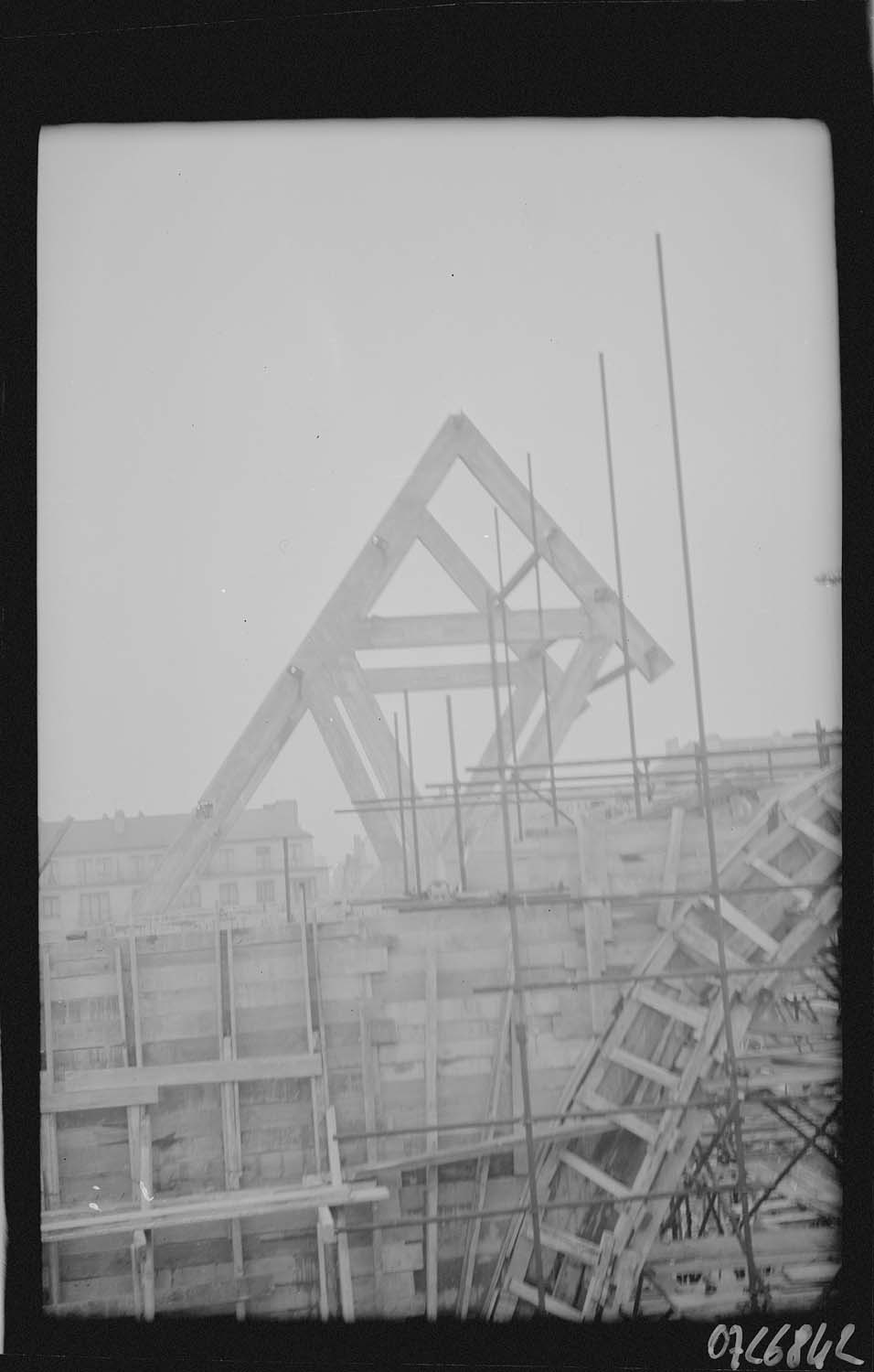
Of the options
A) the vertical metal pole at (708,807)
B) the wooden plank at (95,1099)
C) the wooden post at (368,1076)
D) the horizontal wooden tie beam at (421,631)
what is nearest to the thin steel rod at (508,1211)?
the vertical metal pole at (708,807)

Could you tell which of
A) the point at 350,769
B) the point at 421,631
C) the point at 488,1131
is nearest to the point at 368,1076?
the point at 488,1131

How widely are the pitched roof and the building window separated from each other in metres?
0.16

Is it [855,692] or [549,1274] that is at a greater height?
[855,692]

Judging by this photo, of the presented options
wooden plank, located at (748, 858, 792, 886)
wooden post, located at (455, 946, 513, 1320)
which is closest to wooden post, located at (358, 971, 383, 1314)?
wooden post, located at (455, 946, 513, 1320)

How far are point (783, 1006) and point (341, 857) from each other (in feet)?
6.04

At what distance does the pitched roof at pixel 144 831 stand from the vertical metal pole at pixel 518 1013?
754 mm

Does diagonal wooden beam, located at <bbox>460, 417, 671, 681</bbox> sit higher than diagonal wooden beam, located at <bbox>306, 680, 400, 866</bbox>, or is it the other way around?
diagonal wooden beam, located at <bbox>460, 417, 671, 681</bbox>

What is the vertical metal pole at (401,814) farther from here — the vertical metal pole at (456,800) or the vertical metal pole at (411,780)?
the vertical metal pole at (456,800)

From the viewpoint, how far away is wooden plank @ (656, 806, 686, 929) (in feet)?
11.8

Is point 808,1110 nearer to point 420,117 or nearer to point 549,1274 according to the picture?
point 549,1274

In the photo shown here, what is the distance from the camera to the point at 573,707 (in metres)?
3.94

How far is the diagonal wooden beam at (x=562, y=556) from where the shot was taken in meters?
3.57

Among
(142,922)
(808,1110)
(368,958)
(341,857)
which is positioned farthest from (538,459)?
(808,1110)

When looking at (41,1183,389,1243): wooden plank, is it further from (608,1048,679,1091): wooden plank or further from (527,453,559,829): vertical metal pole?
(527,453,559,829): vertical metal pole
